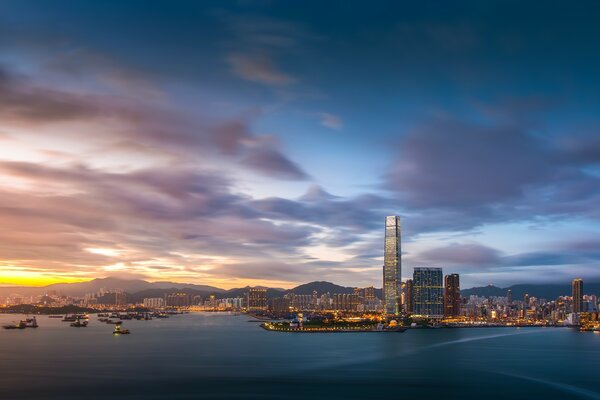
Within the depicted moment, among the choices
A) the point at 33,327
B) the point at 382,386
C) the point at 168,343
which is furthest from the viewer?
the point at 33,327

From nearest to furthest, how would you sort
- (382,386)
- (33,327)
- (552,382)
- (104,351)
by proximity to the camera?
(382,386), (552,382), (104,351), (33,327)

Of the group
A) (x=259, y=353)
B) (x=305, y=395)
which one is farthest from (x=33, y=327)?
(x=305, y=395)

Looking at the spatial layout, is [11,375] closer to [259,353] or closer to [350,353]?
[259,353]

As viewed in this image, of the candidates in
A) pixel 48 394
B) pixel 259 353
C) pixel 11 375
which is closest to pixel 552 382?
pixel 259 353

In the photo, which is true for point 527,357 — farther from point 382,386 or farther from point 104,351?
point 104,351

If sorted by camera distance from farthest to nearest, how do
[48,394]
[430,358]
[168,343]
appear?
[168,343] < [430,358] < [48,394]

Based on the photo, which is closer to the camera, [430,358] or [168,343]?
[430,358]

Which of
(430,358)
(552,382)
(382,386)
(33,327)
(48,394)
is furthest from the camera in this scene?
(33,327)

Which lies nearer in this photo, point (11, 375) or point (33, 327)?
point (11, 375)
